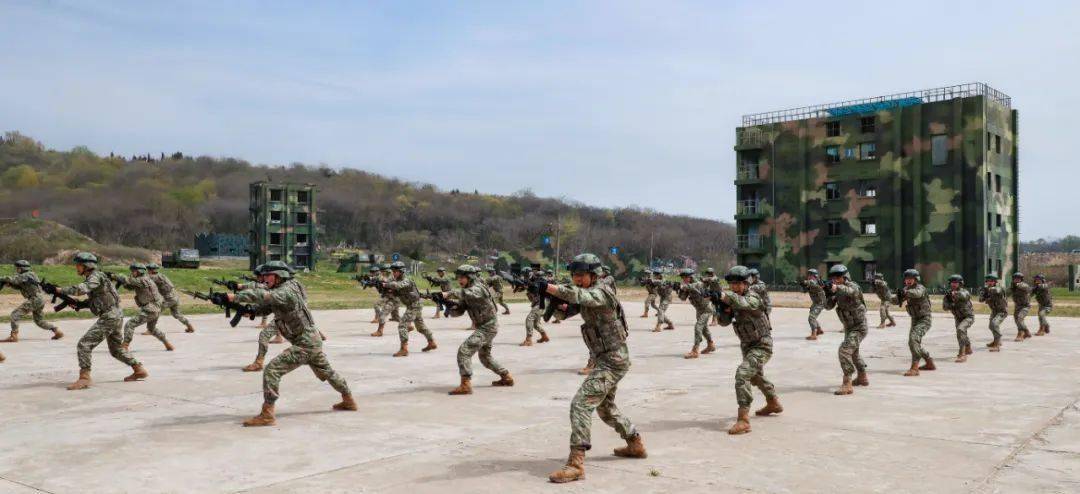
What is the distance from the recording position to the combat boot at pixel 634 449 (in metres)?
7.84

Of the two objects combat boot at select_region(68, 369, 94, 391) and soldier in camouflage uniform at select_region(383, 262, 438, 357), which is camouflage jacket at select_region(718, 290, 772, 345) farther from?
combat boot at select_region(68, 369, 94, 391)

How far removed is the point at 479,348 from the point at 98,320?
5.71m

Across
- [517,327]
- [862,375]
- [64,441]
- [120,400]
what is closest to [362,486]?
[64,441]

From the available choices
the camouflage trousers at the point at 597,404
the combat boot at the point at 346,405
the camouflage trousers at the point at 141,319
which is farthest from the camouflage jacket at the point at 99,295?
the camouflage trousers at the point at 597,404

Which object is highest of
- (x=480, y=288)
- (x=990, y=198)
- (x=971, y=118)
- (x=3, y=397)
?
(x=971, y=118)

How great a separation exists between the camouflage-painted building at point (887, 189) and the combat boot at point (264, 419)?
48891 millimetres

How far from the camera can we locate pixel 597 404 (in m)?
7.44

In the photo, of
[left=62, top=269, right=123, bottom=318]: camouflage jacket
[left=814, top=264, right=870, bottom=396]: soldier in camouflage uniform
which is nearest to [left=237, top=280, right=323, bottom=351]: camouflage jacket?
[left=62, top=269, right=123, bottom=318]: camouflage jacket

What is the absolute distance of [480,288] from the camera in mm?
12906

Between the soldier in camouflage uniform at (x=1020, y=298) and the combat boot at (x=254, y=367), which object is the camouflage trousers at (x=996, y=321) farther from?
the combat boot at (x=254, y=367)

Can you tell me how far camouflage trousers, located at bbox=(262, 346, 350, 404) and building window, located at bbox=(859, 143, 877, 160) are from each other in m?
49.8

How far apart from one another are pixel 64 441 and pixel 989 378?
13430 mm

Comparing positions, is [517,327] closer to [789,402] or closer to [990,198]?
[789,402]

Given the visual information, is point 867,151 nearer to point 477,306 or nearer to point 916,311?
point 916,311
